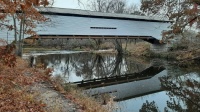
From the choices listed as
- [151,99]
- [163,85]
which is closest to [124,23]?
[163,85]

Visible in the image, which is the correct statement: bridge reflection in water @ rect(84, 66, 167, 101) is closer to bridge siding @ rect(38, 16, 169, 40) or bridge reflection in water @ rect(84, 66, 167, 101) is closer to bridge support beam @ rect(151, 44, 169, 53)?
bridge siding @ rect(38, 16, 169, 40)

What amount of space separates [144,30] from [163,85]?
12.8 metres

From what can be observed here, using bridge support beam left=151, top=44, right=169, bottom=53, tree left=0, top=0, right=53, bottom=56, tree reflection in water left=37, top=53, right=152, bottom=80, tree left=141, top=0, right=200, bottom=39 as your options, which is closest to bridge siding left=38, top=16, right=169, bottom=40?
bridge support beam left=151, top=44, right=169, bottom=53

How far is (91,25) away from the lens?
19.9 metres

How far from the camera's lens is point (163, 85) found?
11.4m

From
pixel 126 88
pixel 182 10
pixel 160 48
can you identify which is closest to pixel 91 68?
pixel 126 88

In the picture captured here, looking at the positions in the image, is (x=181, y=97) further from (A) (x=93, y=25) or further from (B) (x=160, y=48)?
(B) (x=160, y=48)

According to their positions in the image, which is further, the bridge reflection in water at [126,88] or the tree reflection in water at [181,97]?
the bridge reflection in water at [126,88]

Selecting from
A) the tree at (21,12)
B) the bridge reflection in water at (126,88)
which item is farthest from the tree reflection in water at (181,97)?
the tree at (21,12)

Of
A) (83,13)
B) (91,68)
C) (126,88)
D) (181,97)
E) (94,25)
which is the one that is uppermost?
(83,13)

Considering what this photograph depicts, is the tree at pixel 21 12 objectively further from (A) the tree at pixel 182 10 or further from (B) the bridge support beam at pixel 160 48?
(B) the bridge support beam at pixel 160 48

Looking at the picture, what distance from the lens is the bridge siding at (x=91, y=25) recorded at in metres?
18.0

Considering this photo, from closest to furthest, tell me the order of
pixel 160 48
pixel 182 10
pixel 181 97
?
pixel 181 97 < pixel 182 10 < pixel 160 48

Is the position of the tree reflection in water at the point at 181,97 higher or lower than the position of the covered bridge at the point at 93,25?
lower
